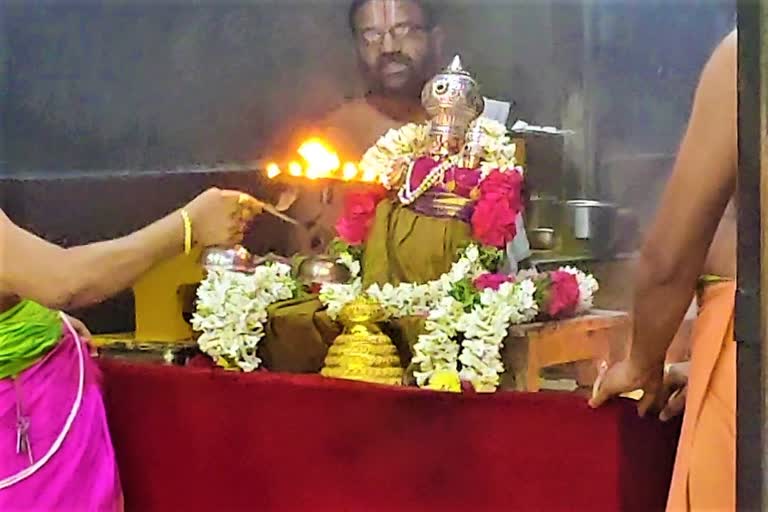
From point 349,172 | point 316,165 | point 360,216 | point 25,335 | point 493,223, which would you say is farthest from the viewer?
point 316,165

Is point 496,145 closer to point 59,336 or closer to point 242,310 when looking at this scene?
point 242,310

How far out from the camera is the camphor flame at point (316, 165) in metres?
1.78

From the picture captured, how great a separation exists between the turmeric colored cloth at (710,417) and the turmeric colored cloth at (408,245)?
18.4 inches

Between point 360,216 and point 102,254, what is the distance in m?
0.34

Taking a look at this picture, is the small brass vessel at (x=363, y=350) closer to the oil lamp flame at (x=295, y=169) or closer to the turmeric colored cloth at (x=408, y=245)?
the turmeric colored cloth at (x=408, y=245)

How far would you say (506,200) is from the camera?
1.47 meters

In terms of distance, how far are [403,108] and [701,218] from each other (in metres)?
0.84

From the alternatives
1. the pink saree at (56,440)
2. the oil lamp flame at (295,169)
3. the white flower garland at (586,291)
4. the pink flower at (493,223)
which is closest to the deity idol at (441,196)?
the pink flower at (493,223)

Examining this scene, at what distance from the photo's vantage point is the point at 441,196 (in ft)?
4.95

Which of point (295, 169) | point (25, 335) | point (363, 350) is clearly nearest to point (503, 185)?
point (363, 350)

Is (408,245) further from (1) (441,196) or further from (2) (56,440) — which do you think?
(2) (56,440)

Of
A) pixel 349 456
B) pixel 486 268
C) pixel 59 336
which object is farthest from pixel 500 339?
pixel 59 336

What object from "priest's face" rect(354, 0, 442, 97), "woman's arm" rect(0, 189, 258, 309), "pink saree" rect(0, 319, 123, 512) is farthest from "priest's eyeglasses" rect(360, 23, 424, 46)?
"pink saree" rect(0, 319, 123, 512)

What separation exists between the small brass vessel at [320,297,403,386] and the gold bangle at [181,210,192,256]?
10.1 inches
